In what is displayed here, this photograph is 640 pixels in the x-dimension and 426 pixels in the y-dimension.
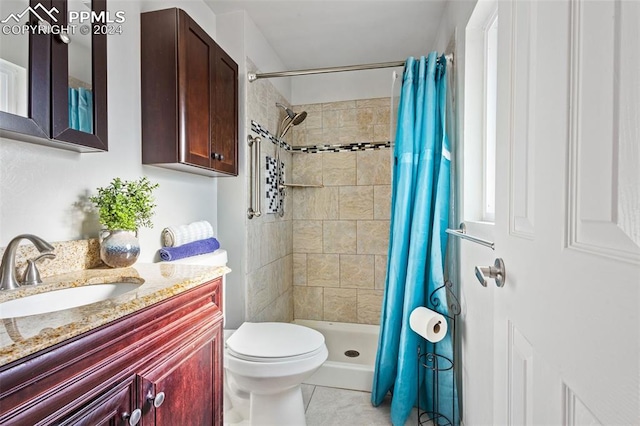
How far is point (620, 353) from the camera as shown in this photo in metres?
0.34

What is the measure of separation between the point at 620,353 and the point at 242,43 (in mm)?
2247

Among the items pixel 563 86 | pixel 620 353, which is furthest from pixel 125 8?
pixel 620 353

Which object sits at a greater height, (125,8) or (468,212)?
(125,8)

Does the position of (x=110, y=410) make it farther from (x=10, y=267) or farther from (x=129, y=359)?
(x=10, y=267)

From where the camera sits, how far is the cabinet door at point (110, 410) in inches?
24.5

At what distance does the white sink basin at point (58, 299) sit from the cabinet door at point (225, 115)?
2.71ft

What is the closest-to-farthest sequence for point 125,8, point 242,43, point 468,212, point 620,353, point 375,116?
1. point 620,353
2. point 125,8
3. point 468,212
4. point 242,43
5. point 375,116

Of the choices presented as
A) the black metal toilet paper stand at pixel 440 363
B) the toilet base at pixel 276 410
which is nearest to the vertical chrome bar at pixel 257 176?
the toilet base at pixel 276 410

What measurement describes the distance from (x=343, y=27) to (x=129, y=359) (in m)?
2.28

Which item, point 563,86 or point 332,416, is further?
point 332,416

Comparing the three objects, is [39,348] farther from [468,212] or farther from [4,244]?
[468,212]

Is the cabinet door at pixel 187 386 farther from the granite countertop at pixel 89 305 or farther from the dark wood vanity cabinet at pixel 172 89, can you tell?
the dark wood vanity cabinet at pixel 172 89

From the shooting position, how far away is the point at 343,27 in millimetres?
2178

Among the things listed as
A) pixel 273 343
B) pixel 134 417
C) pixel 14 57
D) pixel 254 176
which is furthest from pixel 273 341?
pixel 14 57
